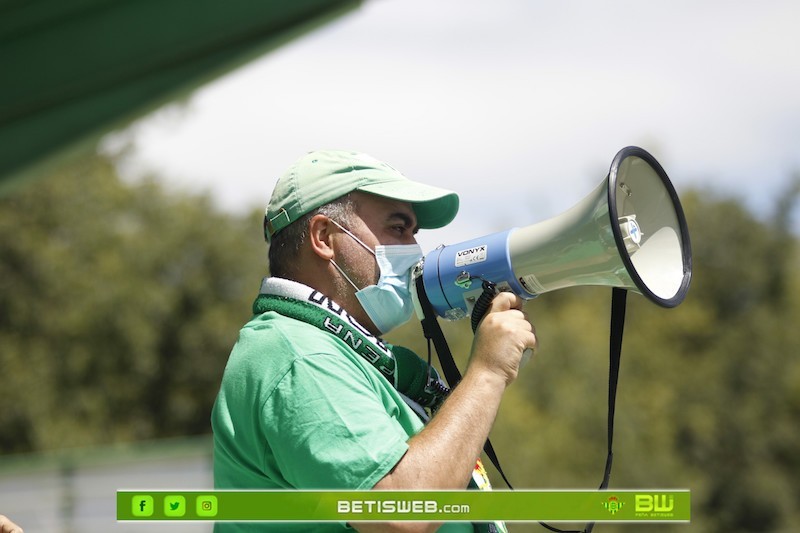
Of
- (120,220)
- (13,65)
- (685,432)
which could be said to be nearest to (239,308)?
(120,220)

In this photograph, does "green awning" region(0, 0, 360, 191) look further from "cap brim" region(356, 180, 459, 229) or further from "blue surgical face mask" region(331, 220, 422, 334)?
"blue surgical face mask" region(331, 220, 422, 334)

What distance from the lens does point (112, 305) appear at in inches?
894

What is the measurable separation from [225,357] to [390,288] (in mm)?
23174

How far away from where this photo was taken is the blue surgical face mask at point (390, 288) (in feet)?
7.67

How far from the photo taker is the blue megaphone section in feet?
7.56

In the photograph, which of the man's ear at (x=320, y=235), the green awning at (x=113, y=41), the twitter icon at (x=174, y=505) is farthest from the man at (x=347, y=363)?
the green awning at (x=113, y=41)

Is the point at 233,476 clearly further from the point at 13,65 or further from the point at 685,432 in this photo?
the point at 685,432

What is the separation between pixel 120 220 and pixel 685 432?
20.8 m

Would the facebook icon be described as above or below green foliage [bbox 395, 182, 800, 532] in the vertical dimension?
below

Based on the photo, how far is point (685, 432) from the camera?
3588 centimetres

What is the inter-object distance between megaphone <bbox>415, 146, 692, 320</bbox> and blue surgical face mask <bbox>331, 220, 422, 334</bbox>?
42 mm

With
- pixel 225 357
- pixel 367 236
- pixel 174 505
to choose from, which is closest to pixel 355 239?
pixel 367 236

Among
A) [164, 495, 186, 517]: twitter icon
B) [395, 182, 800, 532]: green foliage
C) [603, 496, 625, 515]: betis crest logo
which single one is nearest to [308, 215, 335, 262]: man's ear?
[164, 495, 186, 517]: twitter icon

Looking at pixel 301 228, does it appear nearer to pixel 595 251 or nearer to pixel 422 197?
pixel 422 197
